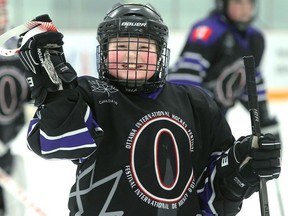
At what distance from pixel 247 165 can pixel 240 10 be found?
2.00 metres

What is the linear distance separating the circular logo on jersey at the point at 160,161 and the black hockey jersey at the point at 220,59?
1628mm

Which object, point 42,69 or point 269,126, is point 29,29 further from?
point 269,126

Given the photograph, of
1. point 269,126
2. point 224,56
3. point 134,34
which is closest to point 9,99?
point 224,56

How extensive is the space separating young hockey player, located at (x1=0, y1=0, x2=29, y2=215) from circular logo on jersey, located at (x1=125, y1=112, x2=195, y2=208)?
1.55m

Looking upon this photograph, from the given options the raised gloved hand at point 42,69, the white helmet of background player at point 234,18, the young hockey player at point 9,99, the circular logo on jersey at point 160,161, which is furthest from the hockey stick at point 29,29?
the white helmet of background player at point 234,18

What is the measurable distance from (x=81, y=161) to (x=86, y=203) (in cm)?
9

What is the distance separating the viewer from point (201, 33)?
3217mm

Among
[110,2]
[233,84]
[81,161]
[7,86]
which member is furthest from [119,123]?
[110,2]

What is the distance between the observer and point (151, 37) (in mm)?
1503

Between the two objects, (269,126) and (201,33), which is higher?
(201,33)

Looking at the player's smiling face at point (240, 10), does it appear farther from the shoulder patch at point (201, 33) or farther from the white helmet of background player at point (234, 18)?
the shoulder patch at point (201, 33)

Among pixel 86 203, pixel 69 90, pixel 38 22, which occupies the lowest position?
pixel 86 203

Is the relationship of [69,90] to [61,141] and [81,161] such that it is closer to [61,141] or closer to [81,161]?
[61,141]

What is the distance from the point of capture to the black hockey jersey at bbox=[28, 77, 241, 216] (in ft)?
4.55
